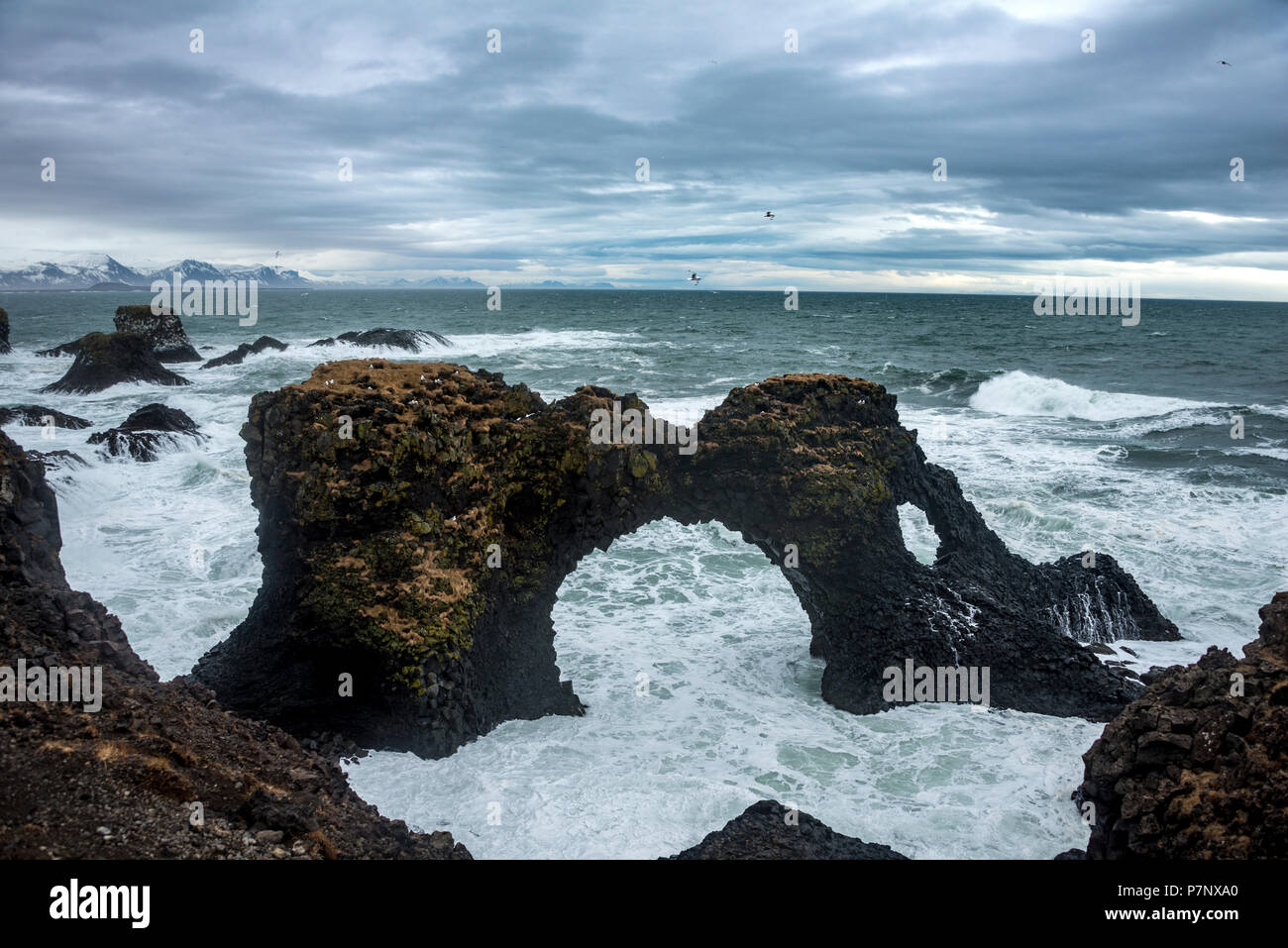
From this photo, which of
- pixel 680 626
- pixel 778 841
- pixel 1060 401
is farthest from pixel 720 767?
pixel 1060 401

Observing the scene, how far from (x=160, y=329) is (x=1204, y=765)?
66886mm

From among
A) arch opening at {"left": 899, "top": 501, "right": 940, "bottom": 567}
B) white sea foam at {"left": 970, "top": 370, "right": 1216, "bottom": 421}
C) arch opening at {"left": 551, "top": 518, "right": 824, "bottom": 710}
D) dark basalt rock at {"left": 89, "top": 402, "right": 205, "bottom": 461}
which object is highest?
white sea foam at {"left": 970, "top": 370, "right": 1216, "bottom": 421}

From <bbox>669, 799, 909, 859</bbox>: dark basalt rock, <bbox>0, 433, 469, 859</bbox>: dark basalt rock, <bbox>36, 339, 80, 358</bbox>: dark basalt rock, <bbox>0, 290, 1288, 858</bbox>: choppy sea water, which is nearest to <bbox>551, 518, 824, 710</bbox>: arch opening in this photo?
<bbox>0, 290, 1288, 858</bbox>: choppy sea water

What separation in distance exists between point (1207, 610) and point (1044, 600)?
186 inches

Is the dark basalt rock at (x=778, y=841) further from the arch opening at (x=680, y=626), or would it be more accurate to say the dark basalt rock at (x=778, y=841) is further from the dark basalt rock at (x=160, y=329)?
the dark basalt rock at (x=160, y=329)

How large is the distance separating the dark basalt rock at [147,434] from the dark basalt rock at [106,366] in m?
15.9

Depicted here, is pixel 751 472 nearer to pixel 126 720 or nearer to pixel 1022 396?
pixel 126 720

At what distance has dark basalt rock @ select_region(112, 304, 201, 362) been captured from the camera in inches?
2208

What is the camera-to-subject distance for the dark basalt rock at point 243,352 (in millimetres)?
57809

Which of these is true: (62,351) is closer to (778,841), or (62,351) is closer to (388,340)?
(388,340)

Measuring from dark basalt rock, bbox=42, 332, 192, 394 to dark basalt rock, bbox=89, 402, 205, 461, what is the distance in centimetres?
1588

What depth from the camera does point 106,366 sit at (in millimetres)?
45531

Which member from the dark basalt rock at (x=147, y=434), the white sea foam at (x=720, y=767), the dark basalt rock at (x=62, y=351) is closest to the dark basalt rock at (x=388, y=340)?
the dark basalt rock at (x=62, y=351)

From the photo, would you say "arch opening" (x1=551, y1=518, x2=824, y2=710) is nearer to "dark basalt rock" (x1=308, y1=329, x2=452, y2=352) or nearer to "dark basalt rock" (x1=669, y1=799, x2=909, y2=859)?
"dark basalt rock" (x1=669, y1=799, x2=909, y2=859)
